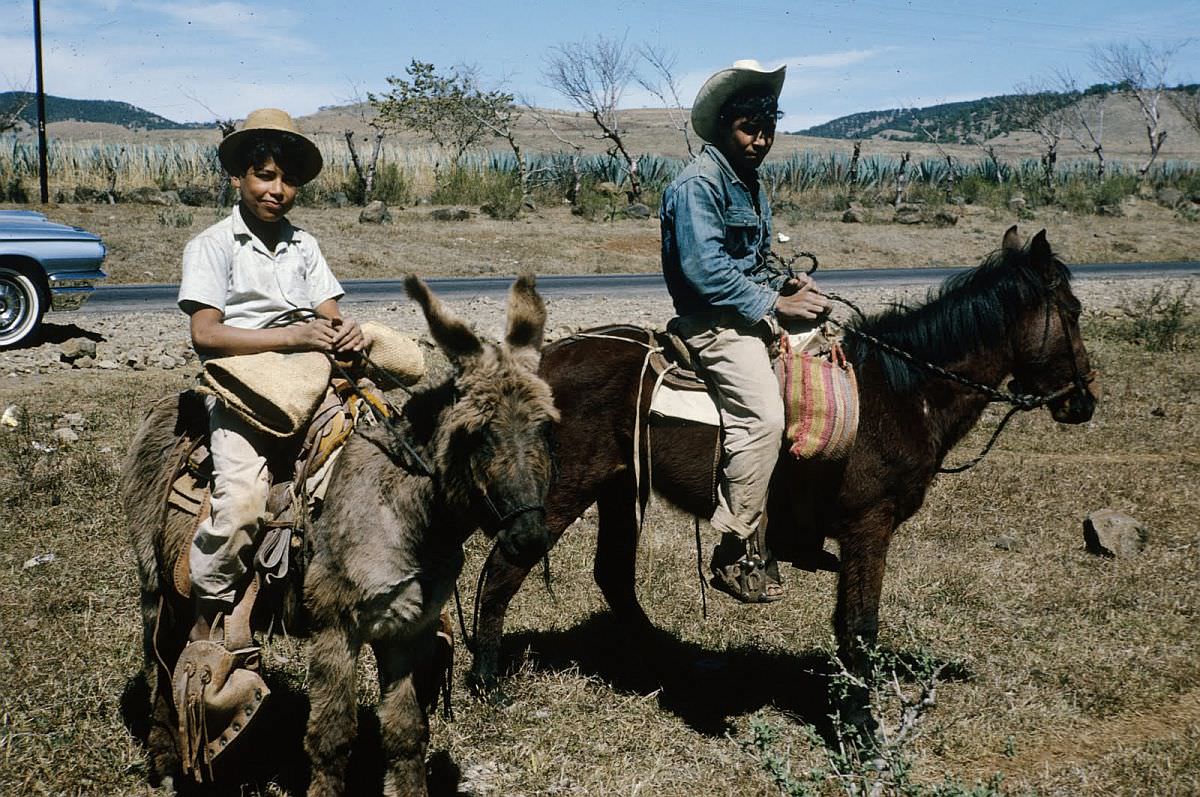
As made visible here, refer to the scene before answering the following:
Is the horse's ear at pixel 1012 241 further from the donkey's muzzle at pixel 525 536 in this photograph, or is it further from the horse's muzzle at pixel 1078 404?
the donkey's muzzle at pixel 525 536

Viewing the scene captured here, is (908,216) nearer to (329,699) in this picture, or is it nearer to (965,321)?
(965,321)

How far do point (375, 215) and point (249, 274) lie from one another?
24.5 metres

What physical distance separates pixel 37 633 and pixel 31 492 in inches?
91.0

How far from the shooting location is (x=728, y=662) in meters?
5.95

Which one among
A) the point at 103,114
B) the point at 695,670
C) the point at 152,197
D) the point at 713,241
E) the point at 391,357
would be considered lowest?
the point at 695,670

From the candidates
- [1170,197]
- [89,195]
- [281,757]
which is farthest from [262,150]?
[1170,197]

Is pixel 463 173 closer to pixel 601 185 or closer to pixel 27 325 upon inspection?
pixel 601 185

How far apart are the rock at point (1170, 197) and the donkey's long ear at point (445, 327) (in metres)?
46.1

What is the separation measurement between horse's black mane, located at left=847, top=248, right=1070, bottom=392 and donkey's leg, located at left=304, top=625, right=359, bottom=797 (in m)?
3.17

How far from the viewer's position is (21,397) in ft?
32.3

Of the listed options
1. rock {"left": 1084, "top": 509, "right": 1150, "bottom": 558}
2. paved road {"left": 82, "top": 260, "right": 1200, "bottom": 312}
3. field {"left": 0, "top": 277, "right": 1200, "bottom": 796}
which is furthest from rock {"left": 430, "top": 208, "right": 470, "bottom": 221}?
rock {"left": 1084, "top": 509, "right": 1150, "bottom": 558}

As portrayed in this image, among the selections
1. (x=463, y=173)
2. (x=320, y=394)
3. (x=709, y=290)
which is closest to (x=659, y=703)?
(x=709, y=290)

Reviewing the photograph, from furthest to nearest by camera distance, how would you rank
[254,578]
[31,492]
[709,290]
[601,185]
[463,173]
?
[601,185] → [463,173] → [31,492] → [709,290] → [254,578]

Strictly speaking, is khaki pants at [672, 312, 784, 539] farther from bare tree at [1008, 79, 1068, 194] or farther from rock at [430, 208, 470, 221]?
bare tree at [1008, 79, 1068, 194]
